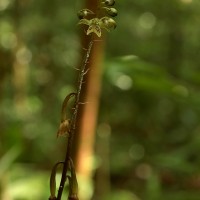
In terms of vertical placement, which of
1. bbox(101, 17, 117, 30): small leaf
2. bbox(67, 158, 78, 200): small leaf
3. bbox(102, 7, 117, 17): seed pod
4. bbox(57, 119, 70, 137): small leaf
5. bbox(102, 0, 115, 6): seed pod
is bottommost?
bbox(67, 158, 78, 200): small leaf

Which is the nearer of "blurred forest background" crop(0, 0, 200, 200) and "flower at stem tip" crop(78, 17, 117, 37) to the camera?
"flower at stem tip" crop(78, 17, 117, 37)

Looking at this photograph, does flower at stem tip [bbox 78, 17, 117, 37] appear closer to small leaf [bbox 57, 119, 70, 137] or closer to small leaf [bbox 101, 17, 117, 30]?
small leaf [bbox 101, 17, 117, 30]

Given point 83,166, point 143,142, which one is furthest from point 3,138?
point 143,142

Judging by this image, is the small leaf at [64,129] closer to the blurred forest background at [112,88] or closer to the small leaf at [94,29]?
the small leaf at [94,29]

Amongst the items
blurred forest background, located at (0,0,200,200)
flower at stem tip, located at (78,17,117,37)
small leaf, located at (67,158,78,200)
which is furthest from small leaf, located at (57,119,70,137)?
blurred forest background, located at (0,0,200,200)

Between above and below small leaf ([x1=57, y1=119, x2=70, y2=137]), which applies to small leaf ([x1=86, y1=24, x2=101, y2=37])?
above

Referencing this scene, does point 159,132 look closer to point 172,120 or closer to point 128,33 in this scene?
point 172,120

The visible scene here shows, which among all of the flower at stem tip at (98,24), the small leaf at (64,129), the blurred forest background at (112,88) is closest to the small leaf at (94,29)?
the flower at stem tip at (98,24)

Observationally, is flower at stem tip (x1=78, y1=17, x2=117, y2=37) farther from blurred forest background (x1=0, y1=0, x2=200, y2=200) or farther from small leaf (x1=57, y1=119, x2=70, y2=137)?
blurred forest background (x1=0, y1=0, x2=200, y2=200)
